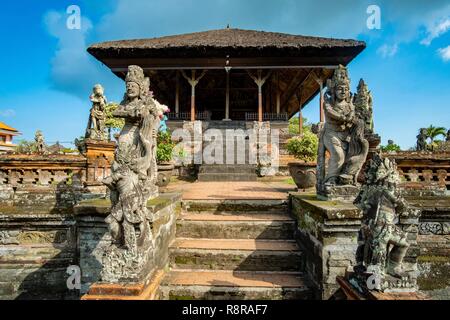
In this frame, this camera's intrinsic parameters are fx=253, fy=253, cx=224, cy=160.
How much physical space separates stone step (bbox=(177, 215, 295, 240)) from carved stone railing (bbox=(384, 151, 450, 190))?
10.3ft

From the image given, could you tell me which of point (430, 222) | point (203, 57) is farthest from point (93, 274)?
point (203, 57)

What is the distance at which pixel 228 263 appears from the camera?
12.4 feet

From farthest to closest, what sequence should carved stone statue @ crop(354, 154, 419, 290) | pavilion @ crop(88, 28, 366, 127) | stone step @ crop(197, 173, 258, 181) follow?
pavilion @ crop(88, 28, 366, 127)
stone step @ crop(197, 173, 258, 181)
carved stone statue @ crop(354, 154, 419, 290)

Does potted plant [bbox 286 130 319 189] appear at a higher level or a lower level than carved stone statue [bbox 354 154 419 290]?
higher

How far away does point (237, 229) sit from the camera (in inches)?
171

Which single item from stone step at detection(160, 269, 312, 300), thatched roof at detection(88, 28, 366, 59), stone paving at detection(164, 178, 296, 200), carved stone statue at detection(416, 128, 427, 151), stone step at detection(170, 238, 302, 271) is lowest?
stone step at detection(160, 269, 312, 300)

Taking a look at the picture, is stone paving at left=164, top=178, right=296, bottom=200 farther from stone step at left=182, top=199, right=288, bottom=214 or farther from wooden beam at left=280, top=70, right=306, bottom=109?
wooden beam at left=280, top=70, right=306, bottom=109

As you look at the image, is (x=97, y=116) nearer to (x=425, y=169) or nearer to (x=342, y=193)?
(x=342, y=193)

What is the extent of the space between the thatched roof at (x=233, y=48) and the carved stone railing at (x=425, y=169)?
9.72 m

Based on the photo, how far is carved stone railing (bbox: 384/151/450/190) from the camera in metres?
5.54

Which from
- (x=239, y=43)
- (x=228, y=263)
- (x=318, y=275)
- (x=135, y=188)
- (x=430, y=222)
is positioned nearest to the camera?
(x=135, y=188)

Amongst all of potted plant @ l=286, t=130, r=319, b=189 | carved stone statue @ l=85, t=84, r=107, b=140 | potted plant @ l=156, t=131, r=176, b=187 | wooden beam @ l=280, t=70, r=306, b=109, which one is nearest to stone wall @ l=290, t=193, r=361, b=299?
potted plant @ l=286, t=130, r=319, b=189
